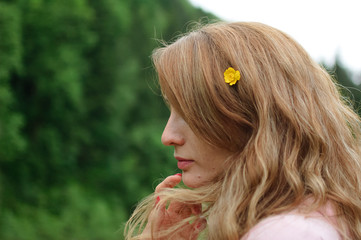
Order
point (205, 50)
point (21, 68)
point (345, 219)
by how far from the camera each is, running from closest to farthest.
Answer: point (345, 219) → point (205, 50) → point (21, 68)

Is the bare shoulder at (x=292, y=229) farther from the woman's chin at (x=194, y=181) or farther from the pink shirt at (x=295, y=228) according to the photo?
the woman's chin at (x=194, y=181)

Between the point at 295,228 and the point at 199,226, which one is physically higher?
the point at 295,228

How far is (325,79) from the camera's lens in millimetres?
1487

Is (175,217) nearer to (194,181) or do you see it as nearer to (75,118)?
(194,181)

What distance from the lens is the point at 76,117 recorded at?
12930 mm

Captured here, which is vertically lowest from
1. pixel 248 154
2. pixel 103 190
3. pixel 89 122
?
pixel 103 190

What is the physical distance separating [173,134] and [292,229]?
0.47 m

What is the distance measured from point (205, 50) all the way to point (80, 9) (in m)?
10.5

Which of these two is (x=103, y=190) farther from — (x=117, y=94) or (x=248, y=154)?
(x=248, y=154)

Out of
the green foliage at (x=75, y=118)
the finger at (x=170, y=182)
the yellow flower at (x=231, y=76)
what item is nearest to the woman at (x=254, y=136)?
the yellow flower at (x=231, y=76)

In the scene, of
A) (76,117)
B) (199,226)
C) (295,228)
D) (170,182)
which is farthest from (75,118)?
(295,228)

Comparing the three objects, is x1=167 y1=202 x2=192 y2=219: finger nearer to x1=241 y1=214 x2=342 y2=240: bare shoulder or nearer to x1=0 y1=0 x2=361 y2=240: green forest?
x1=241 y1=214 x2=342 y2=240: bare shoulder

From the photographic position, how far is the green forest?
10625 millimetres

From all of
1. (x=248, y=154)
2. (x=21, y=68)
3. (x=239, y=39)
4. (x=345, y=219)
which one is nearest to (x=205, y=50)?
(x=239, y=39)
